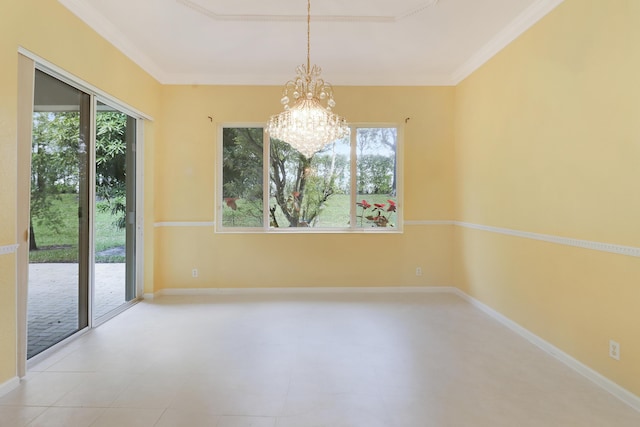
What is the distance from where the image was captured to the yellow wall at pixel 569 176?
1.94m

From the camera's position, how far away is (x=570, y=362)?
2.34 meters

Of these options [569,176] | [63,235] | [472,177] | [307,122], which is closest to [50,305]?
[63,235]

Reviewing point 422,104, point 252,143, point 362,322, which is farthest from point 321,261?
point 422,104

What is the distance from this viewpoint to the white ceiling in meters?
2.66

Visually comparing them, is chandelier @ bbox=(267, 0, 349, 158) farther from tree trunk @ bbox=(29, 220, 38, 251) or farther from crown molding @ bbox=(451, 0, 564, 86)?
tree trunk @ bbox=(29, 220, 38, 251)

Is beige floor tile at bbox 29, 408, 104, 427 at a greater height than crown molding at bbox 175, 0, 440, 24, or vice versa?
crown molding at bbox 175, 0, 440, 24

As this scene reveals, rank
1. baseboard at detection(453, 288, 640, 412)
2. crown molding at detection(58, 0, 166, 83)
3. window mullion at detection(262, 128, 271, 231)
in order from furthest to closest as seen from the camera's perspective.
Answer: window mullion at detection(262, 128, 271, 231) < crown molding at detection(58, 0, 166, 83) < baseboard at detection(453, 288, 640, 412)

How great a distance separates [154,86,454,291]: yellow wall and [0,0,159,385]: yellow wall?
1.37 meters

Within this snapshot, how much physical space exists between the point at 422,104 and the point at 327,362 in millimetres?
3385

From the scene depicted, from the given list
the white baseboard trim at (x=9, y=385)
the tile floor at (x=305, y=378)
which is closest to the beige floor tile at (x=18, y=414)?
the tile floor at (x=305, y=378)

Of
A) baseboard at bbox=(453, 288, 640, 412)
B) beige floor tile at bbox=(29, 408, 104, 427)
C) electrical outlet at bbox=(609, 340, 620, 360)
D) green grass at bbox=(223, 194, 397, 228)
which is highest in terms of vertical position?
green grass at bbox=(223, 194, 397, 228)

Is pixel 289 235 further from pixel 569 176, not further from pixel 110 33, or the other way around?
pixel 569 176

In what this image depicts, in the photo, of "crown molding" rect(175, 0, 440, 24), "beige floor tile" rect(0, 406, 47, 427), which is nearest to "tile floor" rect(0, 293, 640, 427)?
"beige floor tile" rect(0, 406, 47, 427)

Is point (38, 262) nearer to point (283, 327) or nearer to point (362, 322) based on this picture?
point (283, 327)
